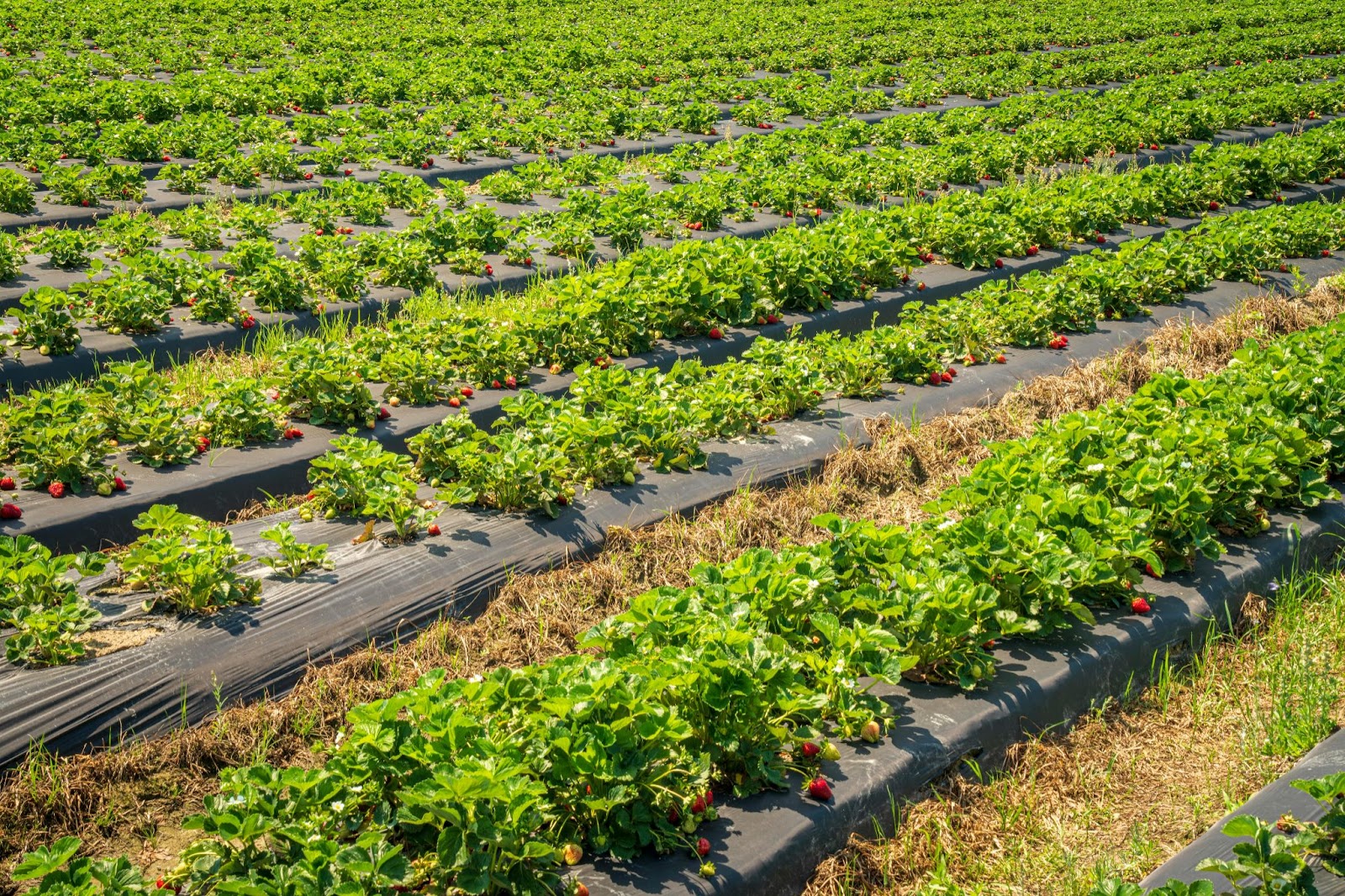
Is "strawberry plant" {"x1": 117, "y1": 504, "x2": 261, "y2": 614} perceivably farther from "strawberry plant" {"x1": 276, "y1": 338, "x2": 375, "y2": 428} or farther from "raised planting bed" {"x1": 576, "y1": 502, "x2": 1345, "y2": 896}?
"raised planting bed" {"x1": 576, "y1": 502, "x2": 1345, "y2": 896}

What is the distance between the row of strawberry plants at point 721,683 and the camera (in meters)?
2.86

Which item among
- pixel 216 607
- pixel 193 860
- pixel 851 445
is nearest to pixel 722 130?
pixel 851 445

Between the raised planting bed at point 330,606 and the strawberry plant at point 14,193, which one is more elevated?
the strawberry plant at point 14,193

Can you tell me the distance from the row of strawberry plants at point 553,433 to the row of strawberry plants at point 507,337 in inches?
2.4

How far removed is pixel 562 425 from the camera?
5.22 meters

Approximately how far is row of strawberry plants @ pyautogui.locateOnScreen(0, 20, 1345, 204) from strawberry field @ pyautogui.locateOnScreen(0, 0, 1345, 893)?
57 millimetres

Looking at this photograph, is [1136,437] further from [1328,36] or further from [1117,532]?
[1328,36]

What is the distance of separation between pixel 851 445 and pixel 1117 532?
2005 millimetres

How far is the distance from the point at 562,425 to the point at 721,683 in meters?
2.19

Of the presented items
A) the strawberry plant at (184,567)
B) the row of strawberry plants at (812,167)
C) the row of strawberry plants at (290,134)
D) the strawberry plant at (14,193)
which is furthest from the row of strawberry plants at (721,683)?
the row of strawberry plants at (290,134)

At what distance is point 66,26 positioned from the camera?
17812 millimetres

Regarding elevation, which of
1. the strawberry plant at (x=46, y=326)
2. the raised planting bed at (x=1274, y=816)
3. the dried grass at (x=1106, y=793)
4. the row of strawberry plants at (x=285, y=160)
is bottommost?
the dried grass at (x=1106, y=793)

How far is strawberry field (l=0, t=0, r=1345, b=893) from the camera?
3.11 meters

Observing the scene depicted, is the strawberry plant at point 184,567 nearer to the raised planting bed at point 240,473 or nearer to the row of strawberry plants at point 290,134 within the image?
the raised planting bed at point 240,473
